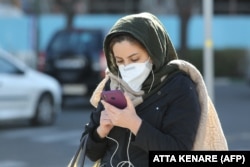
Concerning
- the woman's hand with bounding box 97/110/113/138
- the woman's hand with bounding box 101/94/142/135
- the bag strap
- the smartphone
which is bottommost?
the bag strap

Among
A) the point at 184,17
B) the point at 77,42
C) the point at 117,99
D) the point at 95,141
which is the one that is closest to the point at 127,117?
the point at 117,99

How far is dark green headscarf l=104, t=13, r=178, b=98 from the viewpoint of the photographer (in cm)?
284

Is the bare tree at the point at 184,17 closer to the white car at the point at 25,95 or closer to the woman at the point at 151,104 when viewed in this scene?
the white car at the point at 25,95

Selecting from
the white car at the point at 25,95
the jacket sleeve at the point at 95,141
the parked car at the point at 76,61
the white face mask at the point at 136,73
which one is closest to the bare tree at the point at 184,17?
the parked car at the point at 76,61

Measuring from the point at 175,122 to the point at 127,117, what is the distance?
192 millimetres

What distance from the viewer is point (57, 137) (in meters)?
11.6

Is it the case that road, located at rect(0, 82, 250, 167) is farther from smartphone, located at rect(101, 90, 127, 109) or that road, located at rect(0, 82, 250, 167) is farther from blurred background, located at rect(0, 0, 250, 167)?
smartphone, located at rect(101, 90, 127, 109)

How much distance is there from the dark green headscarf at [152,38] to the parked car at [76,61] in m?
12.6

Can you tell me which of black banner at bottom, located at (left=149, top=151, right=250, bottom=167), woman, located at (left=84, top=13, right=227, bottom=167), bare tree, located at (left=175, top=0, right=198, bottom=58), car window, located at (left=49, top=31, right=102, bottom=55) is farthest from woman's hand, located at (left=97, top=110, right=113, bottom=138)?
bare tree, located at (left=175, top=0, right=198, bottom=58)

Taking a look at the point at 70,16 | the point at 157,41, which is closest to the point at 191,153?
the point at 157,41

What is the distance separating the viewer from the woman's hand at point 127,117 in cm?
274

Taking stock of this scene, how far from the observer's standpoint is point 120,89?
2941 millimetres

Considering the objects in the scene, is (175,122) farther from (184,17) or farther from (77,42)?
(184,17)

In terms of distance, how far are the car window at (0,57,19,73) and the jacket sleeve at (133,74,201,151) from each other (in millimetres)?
9759
